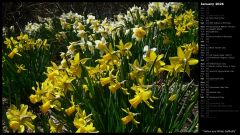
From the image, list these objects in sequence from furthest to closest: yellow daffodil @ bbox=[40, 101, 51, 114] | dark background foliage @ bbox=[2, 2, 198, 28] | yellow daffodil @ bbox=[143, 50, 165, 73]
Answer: dark background foliage @ bbox=[2, 2, 198, 28] → yellow daffodil @ bbox=[143, 50, 165, 73] → yellow daffodil @ bbox=[40, 101, 51, 114]

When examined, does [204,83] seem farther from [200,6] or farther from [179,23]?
[179,23]

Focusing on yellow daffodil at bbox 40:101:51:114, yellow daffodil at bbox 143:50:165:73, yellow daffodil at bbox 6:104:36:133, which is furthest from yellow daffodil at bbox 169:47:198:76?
yellow daffodil at bbox 6:104:36:133

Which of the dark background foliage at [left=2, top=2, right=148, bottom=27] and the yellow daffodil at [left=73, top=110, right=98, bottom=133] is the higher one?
the dark background foliage at [left=2, top=2, right=148, bottom=27]

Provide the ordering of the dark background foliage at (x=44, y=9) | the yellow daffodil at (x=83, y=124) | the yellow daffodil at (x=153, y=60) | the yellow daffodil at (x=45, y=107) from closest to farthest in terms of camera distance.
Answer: the yellow daffodil at (x=83, y=124), the yellow daffodil at (x=45, y=107), the yellow daffodil at (x=153, y=60), the dark background foliage at (x=44, y=9)

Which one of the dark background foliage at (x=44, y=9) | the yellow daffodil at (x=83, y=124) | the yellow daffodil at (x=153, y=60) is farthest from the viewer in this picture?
the dark background foliage at (x=44, y=9)

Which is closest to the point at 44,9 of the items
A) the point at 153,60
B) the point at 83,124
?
the point at 153,60

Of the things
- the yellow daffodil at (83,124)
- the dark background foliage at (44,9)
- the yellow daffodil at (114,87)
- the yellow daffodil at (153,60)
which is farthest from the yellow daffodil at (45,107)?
the dark background foliage at (44,9)

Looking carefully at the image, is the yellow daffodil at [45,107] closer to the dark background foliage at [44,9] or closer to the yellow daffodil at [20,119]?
the yellow daffodil at [20,119]

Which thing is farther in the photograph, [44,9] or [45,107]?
[44,9]

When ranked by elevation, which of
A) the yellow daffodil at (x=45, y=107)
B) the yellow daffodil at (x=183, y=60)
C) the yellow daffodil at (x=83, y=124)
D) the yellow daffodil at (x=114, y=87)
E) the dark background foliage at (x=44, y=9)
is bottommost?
the yellow daffodil at (x=83, y=124)

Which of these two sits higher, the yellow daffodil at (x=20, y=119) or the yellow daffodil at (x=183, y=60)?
the yellow daffodil at (x=183, y=60)

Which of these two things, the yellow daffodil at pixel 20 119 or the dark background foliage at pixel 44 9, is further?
the dark background foliage at pixel 44 9

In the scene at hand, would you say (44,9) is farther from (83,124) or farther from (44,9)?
(83,124)

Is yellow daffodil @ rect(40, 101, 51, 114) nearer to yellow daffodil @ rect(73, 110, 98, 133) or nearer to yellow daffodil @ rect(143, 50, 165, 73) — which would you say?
yellow daffodil @ rect(73, 110, 98, 133)
